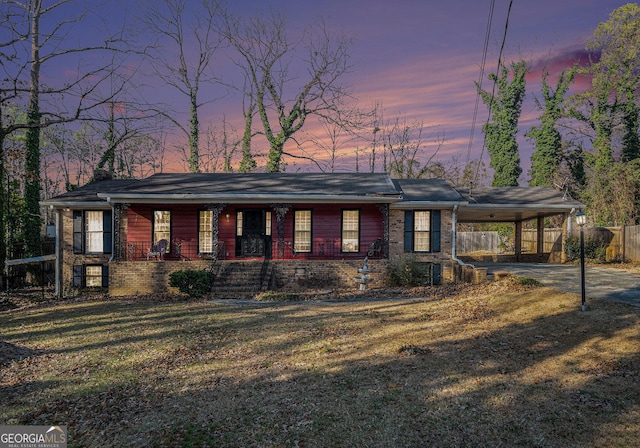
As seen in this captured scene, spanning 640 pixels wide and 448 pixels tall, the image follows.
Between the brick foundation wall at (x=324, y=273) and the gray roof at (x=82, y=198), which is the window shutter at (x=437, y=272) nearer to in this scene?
the brick foundation wall at (x=324, y=273)

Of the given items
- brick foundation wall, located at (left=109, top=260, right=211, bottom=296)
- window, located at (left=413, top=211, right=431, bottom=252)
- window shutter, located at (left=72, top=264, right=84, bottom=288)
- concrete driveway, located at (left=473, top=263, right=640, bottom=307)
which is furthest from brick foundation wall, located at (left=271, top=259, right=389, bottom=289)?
window shutter, located at (left=72, top=264, right=84, bottom=288)

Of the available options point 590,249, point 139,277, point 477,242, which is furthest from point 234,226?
point 477,242

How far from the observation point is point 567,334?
7.22 m

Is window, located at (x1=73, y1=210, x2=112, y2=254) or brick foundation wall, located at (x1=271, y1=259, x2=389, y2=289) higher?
window, located at (x1=73, y1=210, x2=112, y2=254)

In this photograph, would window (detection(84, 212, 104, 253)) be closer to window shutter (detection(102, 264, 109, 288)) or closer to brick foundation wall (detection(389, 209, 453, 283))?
window shutter (detection(102, 264, 109, 288))

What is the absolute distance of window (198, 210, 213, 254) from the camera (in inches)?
684

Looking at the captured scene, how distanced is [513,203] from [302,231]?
10.9m

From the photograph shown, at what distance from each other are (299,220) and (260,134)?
18.1m

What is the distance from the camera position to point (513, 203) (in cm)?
1953

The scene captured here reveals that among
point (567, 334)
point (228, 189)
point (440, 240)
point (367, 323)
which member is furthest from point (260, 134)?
point (567, 334)

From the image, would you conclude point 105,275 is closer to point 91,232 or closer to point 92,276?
point 92,276

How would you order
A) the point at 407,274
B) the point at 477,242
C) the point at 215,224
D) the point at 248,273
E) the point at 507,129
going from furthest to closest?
the point at 507,129 < the point at 477,242 < the point at 215,224 < the point at 248,273 < the point at 407,274

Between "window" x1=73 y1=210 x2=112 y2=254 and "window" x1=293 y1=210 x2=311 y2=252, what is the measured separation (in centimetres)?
872

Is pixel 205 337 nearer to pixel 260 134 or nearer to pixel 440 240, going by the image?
pixel 440 240
